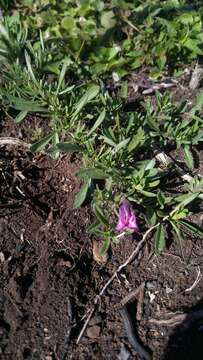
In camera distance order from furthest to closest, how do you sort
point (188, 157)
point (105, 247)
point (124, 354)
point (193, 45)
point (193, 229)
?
1. point (193, 45)
2. point (188, 157)
3. point (193, 229)
4. point (105, 247)
5. point (124, 354)

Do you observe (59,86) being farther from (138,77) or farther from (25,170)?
(138,77)

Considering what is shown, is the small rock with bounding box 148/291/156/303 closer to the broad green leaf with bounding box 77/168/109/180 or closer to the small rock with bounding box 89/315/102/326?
the small rock with bounding box 89/315/102/326

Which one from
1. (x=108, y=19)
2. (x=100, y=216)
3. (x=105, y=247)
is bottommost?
(x=105, y=247)

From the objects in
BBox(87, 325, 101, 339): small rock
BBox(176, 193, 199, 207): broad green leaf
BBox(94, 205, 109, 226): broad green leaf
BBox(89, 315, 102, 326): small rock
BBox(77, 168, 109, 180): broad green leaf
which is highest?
BBox(77, 168, 109, 180): broad green leaf

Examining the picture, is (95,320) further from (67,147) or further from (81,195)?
(67,147)

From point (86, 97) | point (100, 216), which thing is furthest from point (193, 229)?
point (86, 97)

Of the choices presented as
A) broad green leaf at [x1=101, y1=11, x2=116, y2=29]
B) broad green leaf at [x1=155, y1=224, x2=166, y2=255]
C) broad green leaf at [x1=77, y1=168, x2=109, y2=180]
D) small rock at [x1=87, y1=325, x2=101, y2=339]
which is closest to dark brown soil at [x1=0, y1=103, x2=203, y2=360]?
small rock at [x1=87, y1=325, x2=101, y2=339]

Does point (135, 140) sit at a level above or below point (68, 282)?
above
